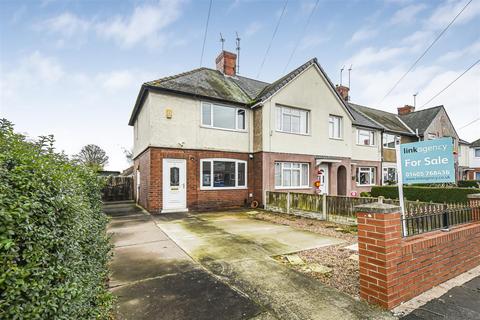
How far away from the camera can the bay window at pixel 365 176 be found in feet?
58.3

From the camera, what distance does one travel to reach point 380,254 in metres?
2.93

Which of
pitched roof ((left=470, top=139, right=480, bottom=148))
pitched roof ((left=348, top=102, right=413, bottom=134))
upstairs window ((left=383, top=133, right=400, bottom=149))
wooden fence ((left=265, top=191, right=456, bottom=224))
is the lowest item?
wooden fence ((left=265, top=191, right=456, bottom=224))

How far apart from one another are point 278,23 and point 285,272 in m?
10.1

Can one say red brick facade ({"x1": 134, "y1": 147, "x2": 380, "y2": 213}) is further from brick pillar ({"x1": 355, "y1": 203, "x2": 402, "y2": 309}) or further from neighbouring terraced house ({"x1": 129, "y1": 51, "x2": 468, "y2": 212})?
brick pillar ({"x1": 355, "y1": 203, "x2": 402, "y2": 309})

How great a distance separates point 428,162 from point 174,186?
9.64m

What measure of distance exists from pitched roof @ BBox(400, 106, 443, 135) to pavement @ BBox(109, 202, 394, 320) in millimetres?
23394

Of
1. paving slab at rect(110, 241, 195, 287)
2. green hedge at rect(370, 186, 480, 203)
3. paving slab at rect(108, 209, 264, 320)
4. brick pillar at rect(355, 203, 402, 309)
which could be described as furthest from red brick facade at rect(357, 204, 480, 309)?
green hedge at rect(370, 186, 480, 203)

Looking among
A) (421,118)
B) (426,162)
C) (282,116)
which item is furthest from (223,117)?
(421,118)

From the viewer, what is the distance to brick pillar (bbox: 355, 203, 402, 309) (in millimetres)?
2891

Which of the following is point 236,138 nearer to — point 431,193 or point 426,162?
point 426,162

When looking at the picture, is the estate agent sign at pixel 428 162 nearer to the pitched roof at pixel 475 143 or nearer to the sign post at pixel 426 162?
the sign post at pixel 426 162

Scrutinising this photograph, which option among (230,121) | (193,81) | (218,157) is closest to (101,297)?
(218,157)

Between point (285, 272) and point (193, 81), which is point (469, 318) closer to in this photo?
point (285, 272)

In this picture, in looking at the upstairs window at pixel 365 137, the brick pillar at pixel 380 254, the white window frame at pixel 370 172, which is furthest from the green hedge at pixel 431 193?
the brick pillar at pixel 380 254
